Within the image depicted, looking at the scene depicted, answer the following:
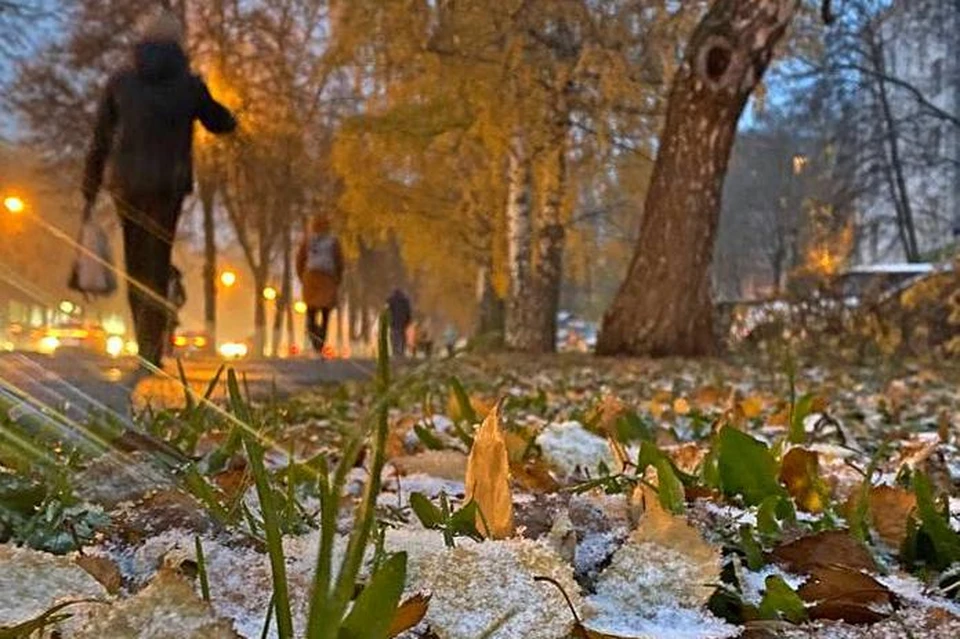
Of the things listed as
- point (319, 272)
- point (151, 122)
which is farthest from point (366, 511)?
point (319, 272)

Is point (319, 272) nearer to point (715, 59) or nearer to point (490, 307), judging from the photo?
point (715, 59)

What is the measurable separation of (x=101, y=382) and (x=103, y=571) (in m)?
3.72

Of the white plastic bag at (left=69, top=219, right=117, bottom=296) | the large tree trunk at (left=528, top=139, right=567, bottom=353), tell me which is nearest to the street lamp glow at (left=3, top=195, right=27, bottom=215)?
the large tree trunk at (left=528, top=139, right=567, bottom=353)

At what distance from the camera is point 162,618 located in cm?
73

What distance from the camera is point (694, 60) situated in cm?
1001

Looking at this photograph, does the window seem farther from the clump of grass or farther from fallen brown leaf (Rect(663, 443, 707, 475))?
the clump of grass

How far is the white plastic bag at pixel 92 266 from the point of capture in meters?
5.86

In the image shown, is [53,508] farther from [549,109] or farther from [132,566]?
[549,109]

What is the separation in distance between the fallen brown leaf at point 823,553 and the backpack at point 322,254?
12.2m

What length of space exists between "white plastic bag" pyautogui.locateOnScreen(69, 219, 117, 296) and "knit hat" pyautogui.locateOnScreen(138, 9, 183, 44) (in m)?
1.04

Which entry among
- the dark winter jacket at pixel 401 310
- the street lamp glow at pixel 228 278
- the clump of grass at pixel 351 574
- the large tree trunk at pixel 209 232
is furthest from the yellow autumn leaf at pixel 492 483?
the street lamp glow at pixel 228 278

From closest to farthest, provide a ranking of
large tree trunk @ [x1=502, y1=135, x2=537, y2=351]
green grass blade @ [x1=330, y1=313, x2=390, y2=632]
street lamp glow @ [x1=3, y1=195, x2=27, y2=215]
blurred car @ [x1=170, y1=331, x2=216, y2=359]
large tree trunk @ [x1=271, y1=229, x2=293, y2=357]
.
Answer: green grass blade @ [x1=330, y1=313, x2=390, y2=632], blurred car @ [x1=170, y1=331, x2=216, y2=359], large tree trunk @ [x1=502, y1=135, x2=537, y2=351], street lamp glow @ [x1=3, y1=195, x2=27, y2=215], large tree trunk @ [x1=271, y1=229, x2=293, y2=357]

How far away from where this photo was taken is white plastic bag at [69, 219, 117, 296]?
5.86 m

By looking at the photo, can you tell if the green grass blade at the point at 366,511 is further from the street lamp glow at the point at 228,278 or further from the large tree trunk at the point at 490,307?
the street lamp glow at the point at 228,278
